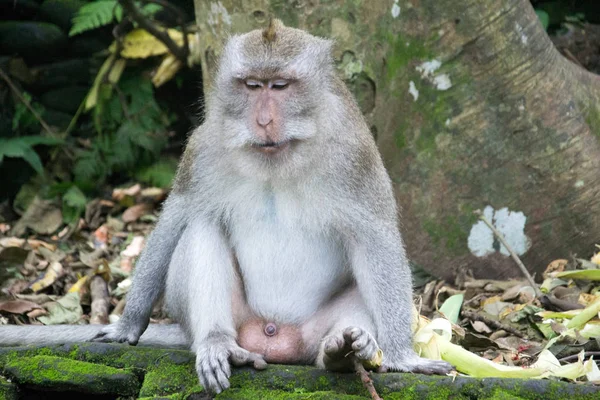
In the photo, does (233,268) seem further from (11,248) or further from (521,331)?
(11,248)

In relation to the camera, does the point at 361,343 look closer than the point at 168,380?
Yes

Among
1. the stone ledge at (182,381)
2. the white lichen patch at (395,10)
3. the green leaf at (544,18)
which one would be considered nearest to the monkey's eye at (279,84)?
the stone ledge at (182,381)

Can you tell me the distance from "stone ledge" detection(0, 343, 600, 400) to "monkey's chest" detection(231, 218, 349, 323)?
1.96ft

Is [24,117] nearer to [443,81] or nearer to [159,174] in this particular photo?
[159,174]

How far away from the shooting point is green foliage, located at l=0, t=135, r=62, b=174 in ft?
31.3

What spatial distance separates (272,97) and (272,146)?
27 cm

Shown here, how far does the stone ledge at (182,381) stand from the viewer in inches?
179

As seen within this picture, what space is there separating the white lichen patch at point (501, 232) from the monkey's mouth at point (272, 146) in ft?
9.39

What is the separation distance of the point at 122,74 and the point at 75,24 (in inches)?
32.8

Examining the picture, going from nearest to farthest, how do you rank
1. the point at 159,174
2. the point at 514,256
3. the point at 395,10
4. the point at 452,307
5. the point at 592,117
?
the point at 452,307 < the point at 514,256 < the point at 395,10 < the point at 592,117 < the point at 159,174

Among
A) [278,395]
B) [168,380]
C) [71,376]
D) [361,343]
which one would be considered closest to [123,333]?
[71,376]

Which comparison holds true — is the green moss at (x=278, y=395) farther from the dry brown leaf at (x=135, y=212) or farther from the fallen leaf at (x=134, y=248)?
the dry brown leaf at (x=135, y=212)

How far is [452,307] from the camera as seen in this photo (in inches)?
256

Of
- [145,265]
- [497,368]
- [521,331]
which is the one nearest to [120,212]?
[145,265]
